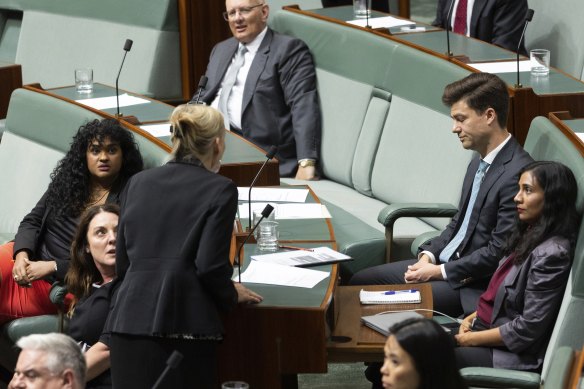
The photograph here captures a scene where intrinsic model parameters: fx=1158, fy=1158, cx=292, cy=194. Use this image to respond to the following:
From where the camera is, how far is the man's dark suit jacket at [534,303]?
10.2 feet

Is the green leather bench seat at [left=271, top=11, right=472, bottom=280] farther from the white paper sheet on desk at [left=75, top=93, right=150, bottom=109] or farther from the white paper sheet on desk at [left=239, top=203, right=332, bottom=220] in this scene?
the white paper sheet on desk at [left=75, top=93, right=150, bottom=109]

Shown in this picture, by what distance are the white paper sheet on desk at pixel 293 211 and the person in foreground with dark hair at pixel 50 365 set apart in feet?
4.20

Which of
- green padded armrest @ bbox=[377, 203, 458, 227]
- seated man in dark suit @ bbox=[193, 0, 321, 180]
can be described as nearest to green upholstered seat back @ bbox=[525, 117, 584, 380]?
green padded armrest @ bbox=[377, 203, 458, 227]

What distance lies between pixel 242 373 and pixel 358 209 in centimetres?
170

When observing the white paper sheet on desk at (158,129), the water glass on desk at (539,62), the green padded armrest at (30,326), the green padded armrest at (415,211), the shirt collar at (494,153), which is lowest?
the green padded armrest at (30,326)

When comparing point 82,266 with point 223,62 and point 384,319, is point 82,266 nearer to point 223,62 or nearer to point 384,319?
point 384,319

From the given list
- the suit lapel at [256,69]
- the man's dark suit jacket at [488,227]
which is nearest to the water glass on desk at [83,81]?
the suit lapel at [256,69]

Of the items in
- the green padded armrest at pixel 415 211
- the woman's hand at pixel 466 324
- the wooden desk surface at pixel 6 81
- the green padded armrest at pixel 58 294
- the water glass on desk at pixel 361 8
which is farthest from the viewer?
the wooden desk surface at pixel 6 81

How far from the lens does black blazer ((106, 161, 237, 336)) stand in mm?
2918

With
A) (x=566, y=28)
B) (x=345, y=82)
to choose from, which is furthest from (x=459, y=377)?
(x=566, y=28)

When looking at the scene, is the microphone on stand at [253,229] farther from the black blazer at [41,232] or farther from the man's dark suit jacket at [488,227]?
the black blazer at [41,232]

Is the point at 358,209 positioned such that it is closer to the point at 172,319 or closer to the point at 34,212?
the point at 34,212

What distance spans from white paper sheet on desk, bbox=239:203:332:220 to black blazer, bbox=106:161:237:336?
908 millimetres

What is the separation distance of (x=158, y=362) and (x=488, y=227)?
1.23m
